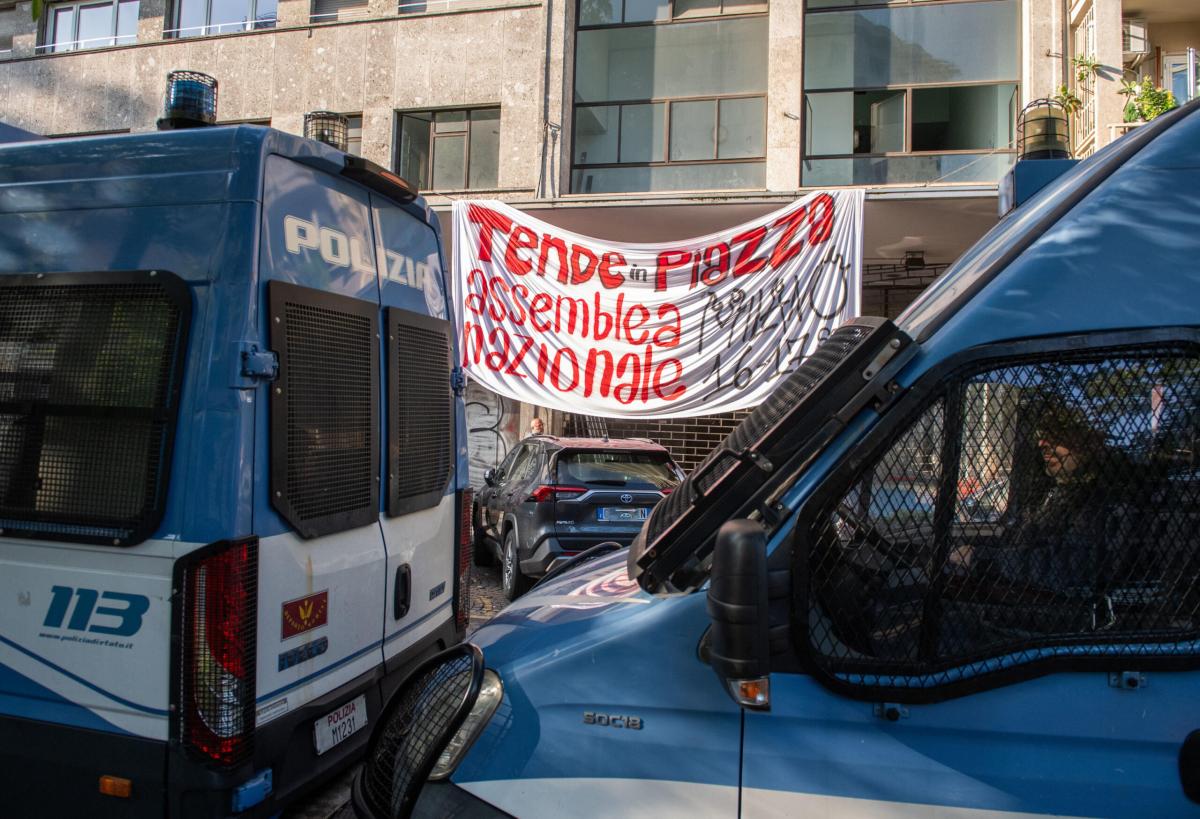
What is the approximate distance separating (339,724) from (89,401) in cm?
154

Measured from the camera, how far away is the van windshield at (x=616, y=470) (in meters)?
7.90

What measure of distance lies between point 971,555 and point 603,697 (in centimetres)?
88

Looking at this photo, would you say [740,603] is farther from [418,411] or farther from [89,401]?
[418,411]

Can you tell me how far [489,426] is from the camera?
14.4m

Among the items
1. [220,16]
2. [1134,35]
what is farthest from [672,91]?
[220,16]

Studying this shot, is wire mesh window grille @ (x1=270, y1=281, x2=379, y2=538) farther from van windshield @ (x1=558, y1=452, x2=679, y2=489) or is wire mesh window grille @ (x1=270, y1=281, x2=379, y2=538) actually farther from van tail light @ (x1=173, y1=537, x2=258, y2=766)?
van windshield @ (x1=558, y1=452, x2=679, y2=489)

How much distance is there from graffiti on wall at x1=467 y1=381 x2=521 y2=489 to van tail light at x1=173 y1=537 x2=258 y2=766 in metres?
11.5

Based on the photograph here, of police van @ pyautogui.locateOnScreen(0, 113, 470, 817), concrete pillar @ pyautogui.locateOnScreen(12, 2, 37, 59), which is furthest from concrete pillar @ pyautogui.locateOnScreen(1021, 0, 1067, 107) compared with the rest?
concrete pillar @ pyautogui.locateOnScreen(12, 2, 37, 59)

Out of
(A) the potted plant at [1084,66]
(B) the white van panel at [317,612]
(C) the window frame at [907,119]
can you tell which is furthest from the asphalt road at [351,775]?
(A) the potted plant at [1084,66]

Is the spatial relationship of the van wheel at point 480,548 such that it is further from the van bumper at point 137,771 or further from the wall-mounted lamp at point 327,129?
the van bumper at point 137,771

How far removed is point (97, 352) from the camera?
296 centimetres

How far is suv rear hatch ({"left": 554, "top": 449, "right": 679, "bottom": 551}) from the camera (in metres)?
7.76

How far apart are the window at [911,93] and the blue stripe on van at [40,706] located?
1202cm

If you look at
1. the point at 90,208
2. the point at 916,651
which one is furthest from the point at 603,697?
the point at 90,208
